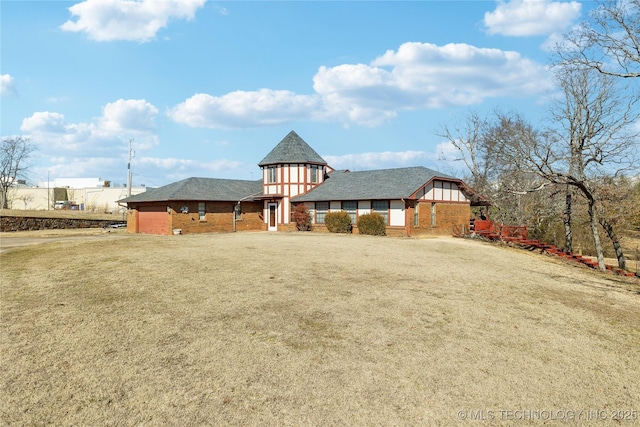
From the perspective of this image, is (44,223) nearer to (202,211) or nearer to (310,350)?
(202,211)

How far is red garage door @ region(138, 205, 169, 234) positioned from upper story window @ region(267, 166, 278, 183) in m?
9.70

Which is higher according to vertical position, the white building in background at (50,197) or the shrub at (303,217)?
the white building in background at (50,197)

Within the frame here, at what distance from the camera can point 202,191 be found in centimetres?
3478

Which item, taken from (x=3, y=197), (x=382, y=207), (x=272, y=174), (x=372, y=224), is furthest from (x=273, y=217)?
(x=3, y=197)

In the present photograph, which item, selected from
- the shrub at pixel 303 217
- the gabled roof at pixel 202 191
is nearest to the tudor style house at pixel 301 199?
the gabled roof at pixel 202 191

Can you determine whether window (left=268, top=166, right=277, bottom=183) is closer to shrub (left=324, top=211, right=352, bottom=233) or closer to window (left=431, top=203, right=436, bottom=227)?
shrub (left=324, top=211, right=352, bottom=233)

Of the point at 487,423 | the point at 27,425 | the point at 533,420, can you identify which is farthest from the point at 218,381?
the point at 533,420

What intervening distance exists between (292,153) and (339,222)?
28.9 ft

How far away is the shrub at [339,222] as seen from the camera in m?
31.8

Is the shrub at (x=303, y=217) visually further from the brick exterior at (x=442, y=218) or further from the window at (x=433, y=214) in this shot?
the window at (x=433, y=214)

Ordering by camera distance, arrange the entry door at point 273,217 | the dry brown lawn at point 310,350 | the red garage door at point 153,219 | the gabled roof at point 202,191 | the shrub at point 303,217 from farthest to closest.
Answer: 1. the entry door at point 273,217
2. the shrub at point 303,217
3. the gabled roof at point 202,191
4. the red garage door at point 153,219
5. the dry brown lawn at point 310,350

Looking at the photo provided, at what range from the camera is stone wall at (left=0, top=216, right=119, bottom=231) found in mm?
37438

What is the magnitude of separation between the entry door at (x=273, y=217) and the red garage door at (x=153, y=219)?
9.49m

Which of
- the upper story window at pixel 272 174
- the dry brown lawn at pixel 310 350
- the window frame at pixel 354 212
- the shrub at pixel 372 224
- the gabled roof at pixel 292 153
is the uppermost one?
the gabled roof at pixel 292 153
